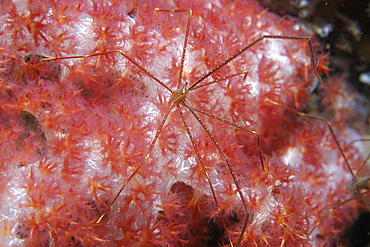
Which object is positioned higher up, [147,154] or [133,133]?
[133,133]

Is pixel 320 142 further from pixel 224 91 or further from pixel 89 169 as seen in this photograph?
pixel 89 169

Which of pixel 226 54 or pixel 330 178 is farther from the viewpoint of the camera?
pixel 330 178

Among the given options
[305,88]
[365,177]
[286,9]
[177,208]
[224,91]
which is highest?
[286,9]

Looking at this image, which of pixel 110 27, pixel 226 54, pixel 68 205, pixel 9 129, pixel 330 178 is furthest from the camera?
pixel 330 178

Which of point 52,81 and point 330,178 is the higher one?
point 52,81

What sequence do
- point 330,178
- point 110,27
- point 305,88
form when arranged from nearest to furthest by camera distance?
point 110,27 → point 305,88 → point 330,178

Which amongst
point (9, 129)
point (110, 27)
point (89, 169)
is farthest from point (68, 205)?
point (110, 27)

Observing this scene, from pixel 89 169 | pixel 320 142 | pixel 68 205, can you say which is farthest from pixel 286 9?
pixel 68 205
